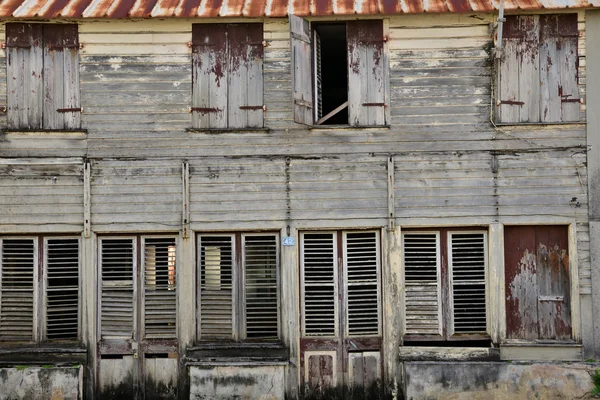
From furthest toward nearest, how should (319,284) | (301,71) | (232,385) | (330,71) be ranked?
(330,71)
(319,284)
(301,71)
(232,385)

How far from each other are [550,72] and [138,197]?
657 cm

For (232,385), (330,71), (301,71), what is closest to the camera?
(232,385)

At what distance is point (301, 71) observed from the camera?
1034 centimetres

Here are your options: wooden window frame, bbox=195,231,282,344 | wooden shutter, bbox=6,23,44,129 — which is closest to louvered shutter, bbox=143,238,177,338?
wooden window frame, bbox=195,231,282,344

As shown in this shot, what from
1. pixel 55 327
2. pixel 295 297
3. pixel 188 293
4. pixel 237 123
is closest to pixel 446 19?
pixel 237 123

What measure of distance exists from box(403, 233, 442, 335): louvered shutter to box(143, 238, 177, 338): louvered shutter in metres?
3.61

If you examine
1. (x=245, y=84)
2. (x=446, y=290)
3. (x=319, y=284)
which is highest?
(x=245, y=84)

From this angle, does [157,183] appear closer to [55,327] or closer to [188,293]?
[188,293]

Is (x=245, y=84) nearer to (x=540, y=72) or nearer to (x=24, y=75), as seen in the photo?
(x=24, y=75)

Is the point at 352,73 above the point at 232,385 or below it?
above

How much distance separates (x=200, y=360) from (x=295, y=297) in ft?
5.65

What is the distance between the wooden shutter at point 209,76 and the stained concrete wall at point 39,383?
424 centimetres

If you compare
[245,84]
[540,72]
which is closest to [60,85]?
[245,84]

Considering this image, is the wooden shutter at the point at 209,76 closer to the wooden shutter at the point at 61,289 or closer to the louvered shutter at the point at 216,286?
the louvered shutter at the point at 216,286
